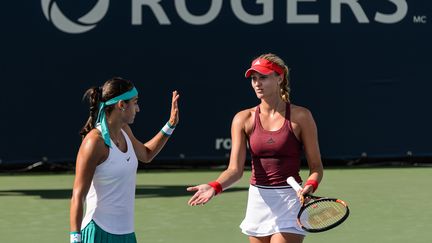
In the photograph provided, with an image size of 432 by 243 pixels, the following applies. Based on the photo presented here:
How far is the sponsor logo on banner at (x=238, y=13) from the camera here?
13102mm

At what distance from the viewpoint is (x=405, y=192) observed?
38.0 feet

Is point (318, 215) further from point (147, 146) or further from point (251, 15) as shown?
point (251, 15)

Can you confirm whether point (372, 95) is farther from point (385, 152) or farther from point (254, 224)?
point (254, 224)

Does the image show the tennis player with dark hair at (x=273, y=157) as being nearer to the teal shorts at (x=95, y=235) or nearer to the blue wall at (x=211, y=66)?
the teal shorts at (x=95, y=235)

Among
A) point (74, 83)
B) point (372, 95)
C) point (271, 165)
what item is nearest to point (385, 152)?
point (372, 95)

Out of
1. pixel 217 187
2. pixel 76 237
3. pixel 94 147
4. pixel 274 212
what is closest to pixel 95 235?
pixel 76 237

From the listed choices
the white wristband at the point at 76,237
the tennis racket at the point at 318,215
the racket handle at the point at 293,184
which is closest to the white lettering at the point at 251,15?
the racket handle at the point at 293,184

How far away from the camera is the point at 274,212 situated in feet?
19.5

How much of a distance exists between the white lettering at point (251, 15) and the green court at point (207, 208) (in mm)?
1977

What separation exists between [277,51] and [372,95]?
1.37 m

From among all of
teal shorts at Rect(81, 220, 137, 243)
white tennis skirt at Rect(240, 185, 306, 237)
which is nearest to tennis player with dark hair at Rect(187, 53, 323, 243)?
white tennis skirt at Rect(240, 185, 306, 237)

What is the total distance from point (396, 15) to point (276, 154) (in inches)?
314

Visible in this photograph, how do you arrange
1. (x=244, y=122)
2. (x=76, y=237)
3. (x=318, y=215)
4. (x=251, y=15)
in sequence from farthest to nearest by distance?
1. (x=251, y=15)
2. (x=244, y=122)
3. (x=318, y=215)
4. (x=76, y=237)

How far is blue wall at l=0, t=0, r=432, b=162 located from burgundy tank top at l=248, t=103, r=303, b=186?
24.2 feet
